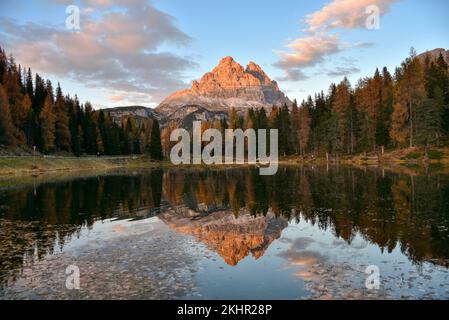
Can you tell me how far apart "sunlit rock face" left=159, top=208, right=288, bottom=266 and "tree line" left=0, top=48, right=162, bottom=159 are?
85.8 meters

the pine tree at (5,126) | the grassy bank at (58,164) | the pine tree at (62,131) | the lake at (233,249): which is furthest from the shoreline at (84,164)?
the lake at (233,249)

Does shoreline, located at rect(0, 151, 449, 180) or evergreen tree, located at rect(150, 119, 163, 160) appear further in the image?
evergreen tree, located at rect(150, 119, 163, 160)

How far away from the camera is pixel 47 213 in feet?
93.8

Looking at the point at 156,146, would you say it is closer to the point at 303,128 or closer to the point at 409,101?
the point at 303,128

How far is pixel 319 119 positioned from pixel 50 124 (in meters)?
88.1

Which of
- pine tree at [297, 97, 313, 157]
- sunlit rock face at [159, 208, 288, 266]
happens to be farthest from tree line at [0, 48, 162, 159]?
sunlit rock face at [159, 208, 288, 266]

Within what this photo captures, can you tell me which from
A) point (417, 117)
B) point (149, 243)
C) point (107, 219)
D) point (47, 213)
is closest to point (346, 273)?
point (149, 243)

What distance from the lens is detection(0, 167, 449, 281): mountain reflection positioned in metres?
18.0

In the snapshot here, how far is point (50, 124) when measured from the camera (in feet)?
349

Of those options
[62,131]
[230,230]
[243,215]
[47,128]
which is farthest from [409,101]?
[62,131]

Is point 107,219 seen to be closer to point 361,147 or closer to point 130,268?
point 130,268

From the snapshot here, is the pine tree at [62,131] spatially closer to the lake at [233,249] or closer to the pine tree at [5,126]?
the pine tree at [5,126]

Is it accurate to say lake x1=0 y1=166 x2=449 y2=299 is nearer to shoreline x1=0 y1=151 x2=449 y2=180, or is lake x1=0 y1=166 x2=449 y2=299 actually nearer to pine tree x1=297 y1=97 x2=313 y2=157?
shoreline x1=0 y1=151 x2=449 y2=180

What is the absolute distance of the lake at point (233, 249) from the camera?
40.4 ft
